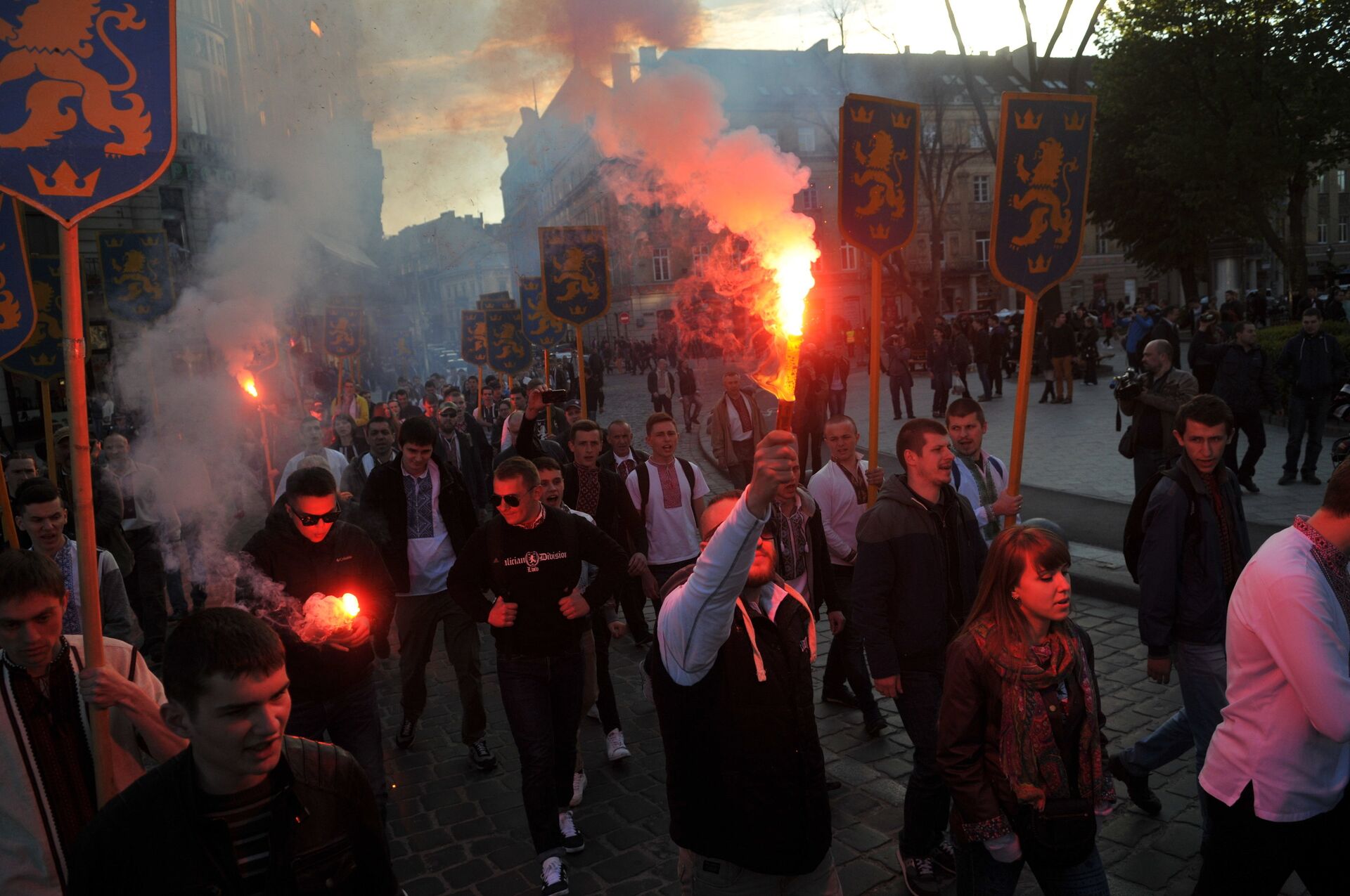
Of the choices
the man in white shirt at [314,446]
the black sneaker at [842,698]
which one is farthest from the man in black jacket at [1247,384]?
the man in white shirt at [314,446]

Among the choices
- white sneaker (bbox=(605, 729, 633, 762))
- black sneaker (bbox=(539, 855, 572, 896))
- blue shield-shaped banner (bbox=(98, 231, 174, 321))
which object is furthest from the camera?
blue shield-shaped banner (bbox=(98, 231, 174, 321))

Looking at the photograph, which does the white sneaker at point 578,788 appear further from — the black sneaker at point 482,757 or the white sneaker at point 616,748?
the black sneaker at point 482,757

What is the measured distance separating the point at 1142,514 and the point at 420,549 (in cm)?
383

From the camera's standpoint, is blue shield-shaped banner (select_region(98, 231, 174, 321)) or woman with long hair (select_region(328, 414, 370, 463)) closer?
blue shield-shaped banner (select_region(98, 231, 174, 321))

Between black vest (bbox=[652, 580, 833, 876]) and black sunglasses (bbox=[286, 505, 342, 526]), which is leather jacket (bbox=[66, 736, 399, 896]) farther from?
black sunglasses (bbox=[286, 505, 342, 526])

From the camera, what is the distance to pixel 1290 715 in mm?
2680

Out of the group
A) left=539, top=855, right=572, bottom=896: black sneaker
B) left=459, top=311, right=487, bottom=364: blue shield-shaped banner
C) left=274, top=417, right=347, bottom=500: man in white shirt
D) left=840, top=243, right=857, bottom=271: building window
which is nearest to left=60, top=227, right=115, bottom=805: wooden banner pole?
left=539, top=855, right=572, bottom=896: black sneaker

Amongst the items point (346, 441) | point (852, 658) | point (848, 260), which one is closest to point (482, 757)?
point (852, 658)

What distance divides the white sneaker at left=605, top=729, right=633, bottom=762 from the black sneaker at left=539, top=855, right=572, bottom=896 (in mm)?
1227

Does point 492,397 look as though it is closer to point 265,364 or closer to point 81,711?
point 265,364

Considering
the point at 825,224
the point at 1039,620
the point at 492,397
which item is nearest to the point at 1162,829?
the point at 1039,620

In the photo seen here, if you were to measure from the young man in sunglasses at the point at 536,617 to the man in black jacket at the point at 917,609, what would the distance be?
136 cm

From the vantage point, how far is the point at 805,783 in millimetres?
2682

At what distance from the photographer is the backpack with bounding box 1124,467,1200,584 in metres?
3.92
